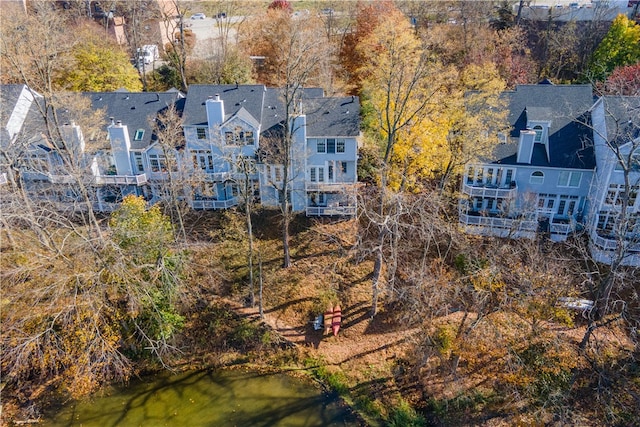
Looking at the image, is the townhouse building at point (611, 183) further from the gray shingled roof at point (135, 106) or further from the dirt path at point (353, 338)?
the gray shingled roof at point (135, 106)

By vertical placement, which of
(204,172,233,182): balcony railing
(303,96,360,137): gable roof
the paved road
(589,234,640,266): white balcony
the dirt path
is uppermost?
the paved road

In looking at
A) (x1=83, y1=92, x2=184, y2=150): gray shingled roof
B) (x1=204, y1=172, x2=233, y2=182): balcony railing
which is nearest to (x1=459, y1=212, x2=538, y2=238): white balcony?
(x1=204, y1=172, x2=233, y2=182): balcony railing

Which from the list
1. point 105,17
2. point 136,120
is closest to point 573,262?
point 136,120

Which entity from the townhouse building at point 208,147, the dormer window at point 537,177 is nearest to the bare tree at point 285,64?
the townhouse building at point 208,147

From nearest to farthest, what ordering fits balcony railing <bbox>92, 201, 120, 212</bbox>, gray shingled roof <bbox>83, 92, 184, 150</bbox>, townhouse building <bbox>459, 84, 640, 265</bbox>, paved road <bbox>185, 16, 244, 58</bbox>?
townhouse building <bbox>459, 84, 640, 265</bbox>, balcony railing <bbox>92, 201, 120, 212</bbox>, gray shingled roof <bbox>83, 92, 184, 150</bbox>, paved road <bbox>185, 16, 244, 58</bbox>

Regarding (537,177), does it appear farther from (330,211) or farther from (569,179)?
(330,211)

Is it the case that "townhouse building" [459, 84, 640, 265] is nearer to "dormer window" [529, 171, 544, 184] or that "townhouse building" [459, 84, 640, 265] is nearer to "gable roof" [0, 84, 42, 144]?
"dormer window" [529, 171, 544, 184]

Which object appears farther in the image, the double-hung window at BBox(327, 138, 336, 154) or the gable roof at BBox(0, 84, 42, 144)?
the gable roof at BBox(0, 84, 42, 144)

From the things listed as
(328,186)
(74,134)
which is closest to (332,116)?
(328,186)
